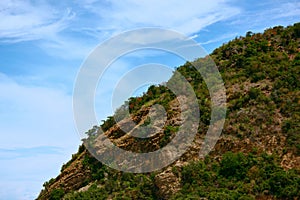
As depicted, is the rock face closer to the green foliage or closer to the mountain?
the mountain

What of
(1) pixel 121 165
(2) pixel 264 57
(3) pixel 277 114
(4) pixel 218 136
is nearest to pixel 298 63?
(2) pixel 264 57

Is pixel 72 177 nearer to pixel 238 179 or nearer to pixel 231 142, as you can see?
pixel 231 142

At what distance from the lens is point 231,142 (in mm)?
33031

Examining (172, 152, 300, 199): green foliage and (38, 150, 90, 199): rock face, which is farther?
(38, 150, 90, 199): rock face

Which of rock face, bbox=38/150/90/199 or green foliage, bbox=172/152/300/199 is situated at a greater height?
rock face, bbox=38/150/90/199

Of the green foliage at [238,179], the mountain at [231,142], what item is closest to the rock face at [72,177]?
the mountain at [231,142]

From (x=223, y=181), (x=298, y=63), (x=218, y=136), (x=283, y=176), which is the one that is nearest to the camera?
(x=283, y=176)

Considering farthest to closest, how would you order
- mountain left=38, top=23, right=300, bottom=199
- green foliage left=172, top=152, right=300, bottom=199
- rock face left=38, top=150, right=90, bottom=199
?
rock face left=38, top=150, right=90, bottom=199
mountain left=38, top=23, right=300, bottom=199
green foliage left=172, top=152, right=300, bottom=199

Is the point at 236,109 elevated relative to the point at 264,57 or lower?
lower

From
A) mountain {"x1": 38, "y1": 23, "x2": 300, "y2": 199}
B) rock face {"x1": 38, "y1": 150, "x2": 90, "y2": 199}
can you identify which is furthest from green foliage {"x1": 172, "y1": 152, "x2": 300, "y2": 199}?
rock face {"x1": 38, "y1": 150, "x2": 90, "y2": 199}

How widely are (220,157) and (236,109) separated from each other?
4.44m

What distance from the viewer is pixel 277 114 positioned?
34.3 metres

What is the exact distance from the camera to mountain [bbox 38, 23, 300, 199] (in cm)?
Result: 3062

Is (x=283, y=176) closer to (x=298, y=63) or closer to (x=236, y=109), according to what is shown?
(x=236, y=109)
